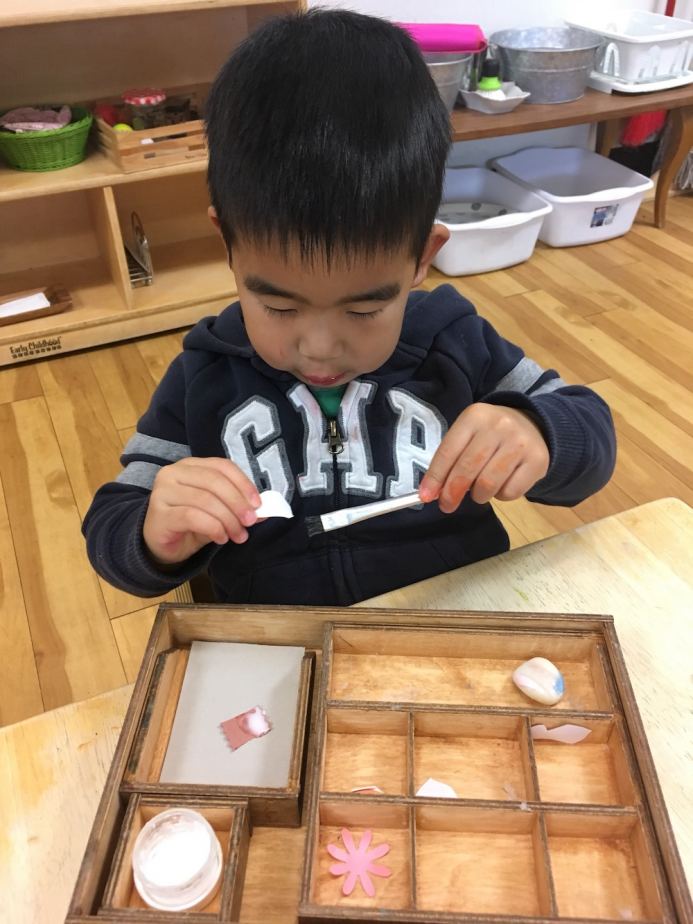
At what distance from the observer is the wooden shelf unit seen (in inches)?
74.9

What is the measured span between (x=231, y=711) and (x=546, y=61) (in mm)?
2255

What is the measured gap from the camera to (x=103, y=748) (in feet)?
1.94

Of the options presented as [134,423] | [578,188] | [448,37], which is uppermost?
[448,37]

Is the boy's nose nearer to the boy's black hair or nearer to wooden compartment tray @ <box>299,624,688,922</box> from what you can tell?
the boy's black hair

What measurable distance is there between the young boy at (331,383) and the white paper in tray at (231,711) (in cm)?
10

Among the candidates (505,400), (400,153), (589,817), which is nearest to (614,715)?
(589,817)

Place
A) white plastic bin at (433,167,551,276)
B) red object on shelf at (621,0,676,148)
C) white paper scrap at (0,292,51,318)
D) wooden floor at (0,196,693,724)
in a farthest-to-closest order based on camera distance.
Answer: red object on shelf at (621,0,676,148) < white plastic bin at (433,167,551,276) < white paper scrap at (0,292,51,318) < wooden floor at (0,196,693,724)

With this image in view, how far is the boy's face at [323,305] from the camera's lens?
1.95 ft

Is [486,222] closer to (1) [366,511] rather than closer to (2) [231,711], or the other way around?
(1) [366,511]

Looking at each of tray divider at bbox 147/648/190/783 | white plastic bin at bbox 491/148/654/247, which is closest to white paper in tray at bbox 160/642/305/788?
tray divider at bbox 147/648/190/783

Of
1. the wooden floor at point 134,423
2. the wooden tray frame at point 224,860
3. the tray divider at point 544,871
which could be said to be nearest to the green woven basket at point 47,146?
the wooden floor at point 134,423

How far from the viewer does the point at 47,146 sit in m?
1.81

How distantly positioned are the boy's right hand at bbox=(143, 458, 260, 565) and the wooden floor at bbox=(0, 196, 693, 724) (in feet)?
2.31

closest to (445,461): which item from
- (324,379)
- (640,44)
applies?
(324,379)
